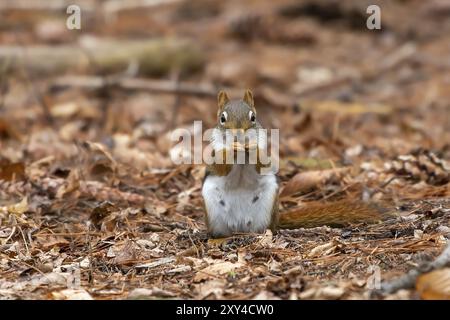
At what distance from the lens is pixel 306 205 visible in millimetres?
4371

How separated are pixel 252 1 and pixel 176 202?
6274mm

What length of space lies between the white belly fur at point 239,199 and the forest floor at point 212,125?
117 millimetres

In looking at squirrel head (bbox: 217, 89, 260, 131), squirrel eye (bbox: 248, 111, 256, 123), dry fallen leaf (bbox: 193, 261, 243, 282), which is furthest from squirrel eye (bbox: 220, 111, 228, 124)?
dry fallen leaf (bbox: 193, 261, 243, 282)

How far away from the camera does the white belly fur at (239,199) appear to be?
12.3 ft

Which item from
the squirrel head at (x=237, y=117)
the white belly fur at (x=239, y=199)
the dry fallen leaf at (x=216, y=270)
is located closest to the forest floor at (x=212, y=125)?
the dry fallen leaf at (x=216, y=270)

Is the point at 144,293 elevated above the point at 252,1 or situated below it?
below

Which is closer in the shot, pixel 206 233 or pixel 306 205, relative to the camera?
pixel 206 233

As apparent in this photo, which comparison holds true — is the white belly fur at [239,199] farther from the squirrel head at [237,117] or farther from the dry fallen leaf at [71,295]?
the dry fallen leaf at [71,295]

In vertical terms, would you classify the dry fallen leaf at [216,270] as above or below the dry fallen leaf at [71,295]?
above

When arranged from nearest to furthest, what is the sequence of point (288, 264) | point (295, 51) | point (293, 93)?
point (288, 264) → point (293, 93) → point (295, 51)

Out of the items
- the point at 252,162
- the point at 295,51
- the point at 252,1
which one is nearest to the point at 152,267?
the point at 252,162

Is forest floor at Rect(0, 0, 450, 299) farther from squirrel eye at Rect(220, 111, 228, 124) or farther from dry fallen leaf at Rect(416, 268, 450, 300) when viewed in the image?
squirrel eye at Rect(220, 111, 228, 124)
